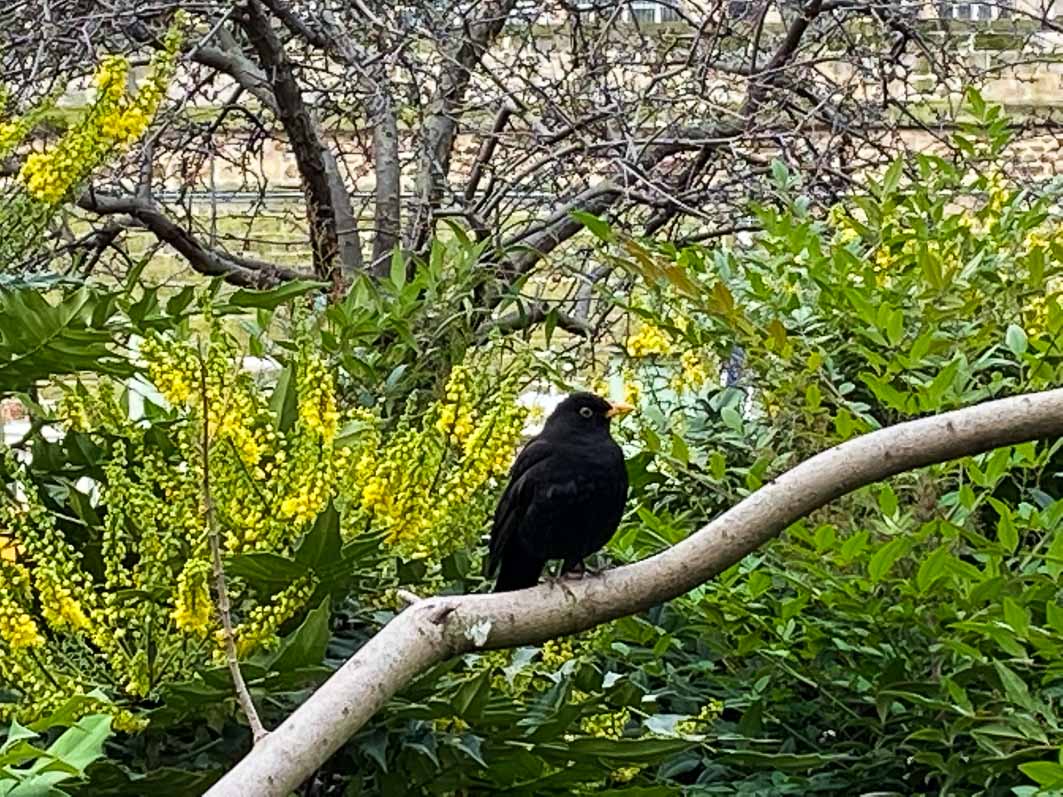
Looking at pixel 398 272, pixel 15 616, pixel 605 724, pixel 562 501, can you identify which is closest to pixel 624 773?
pixel 605 724

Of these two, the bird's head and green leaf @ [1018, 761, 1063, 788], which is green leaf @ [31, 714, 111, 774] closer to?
green leaf @ [1018, 761, 1063, 788]

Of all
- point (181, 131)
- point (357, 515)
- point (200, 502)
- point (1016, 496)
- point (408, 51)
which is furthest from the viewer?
point (181, 131)

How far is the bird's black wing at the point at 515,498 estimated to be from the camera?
5.90ft

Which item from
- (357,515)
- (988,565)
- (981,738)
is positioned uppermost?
(357,515)

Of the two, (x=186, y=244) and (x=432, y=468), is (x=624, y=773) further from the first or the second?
(x=186, y=244)

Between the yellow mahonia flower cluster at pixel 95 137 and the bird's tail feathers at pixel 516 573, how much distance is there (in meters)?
0.62

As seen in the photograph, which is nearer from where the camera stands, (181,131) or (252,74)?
(252,74)

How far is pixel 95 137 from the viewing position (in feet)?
5.48

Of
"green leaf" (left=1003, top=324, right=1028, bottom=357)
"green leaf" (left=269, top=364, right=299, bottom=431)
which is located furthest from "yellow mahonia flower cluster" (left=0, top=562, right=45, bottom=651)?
"green leaf" (left=1003, top=324, right=1028, bottom=357)

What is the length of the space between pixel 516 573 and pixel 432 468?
0.33 metres

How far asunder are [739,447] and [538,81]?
Result: 2.44 m

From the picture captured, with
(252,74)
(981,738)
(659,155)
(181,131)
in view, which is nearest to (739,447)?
(981,738)

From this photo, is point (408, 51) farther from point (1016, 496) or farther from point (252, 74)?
point (1016, 496)

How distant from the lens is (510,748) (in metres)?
1.55
